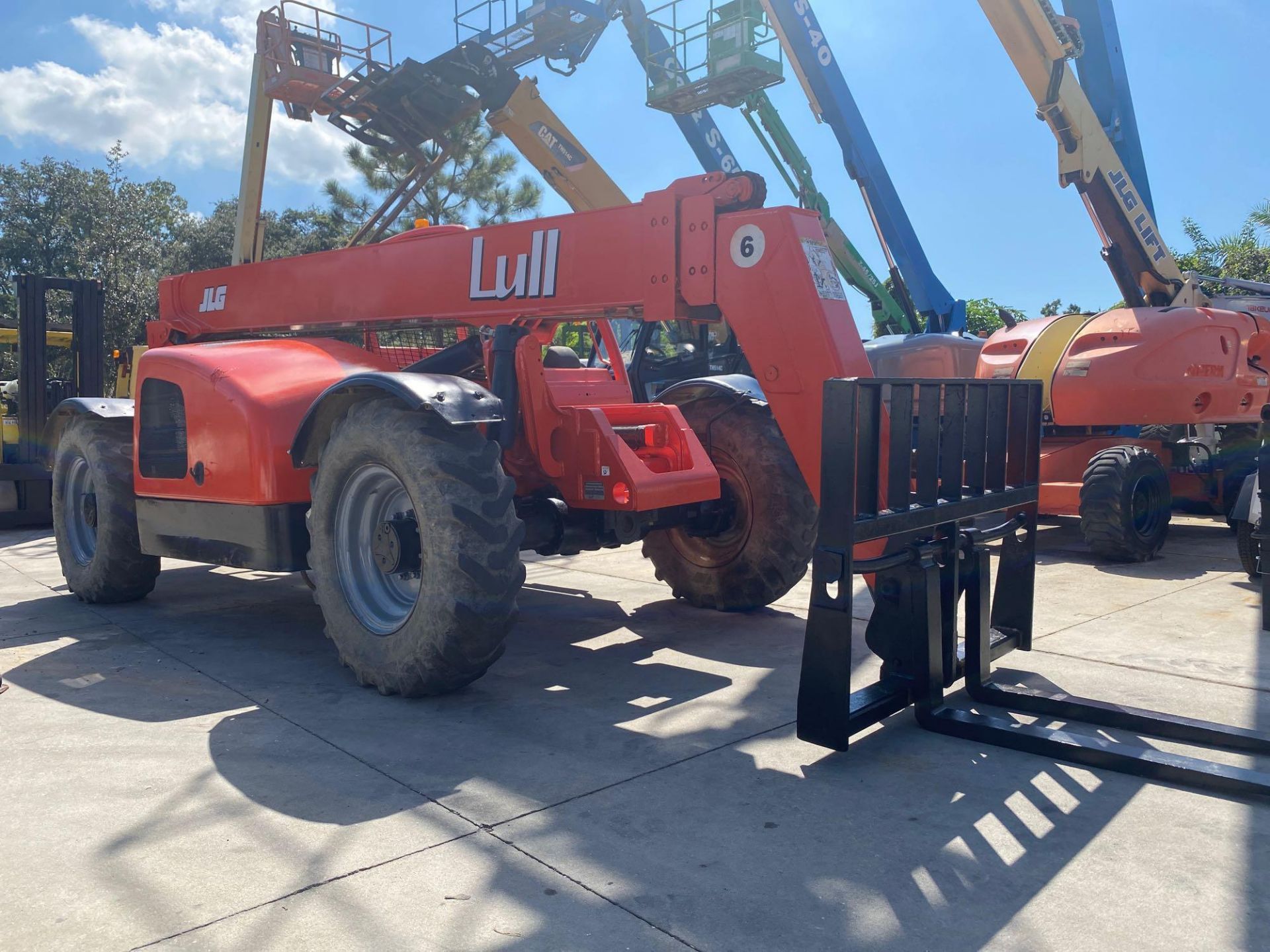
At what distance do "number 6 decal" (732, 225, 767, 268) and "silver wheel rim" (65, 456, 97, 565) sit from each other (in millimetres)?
4934

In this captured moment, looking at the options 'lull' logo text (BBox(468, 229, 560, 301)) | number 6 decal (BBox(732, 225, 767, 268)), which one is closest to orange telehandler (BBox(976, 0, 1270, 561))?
number 6 decal (BBox(732, 225, 767, 268))

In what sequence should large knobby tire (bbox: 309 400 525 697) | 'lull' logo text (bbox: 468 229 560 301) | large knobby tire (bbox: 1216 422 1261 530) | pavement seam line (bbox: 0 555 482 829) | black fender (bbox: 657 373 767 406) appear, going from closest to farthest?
pavement seam line (bbox: 0 555 482 829), large knobby tire (bbox: 309 400 525 697), 'lull' logo text (bbox: 468 229 560 301), black fender (bbox: 657 373 767 406), large knobby tire (bbox: 1216 422 1261 530)

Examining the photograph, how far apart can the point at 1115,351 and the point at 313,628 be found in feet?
22.8

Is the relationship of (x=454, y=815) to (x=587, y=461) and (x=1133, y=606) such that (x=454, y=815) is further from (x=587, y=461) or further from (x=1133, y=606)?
(x=1133, y=606)

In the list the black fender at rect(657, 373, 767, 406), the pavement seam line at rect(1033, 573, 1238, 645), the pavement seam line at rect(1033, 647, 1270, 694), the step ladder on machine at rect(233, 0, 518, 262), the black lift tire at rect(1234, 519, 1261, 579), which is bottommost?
the pavement seam line at rect(1033, 573, 1238, 645)

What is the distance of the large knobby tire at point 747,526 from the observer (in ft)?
19.4

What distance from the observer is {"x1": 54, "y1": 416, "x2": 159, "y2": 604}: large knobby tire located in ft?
21.2

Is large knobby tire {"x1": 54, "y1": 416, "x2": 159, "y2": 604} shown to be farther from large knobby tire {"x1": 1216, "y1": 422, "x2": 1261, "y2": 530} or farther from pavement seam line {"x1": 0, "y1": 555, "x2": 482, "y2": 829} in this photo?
large knobby tire {"x1": 1216, "y1": 422, "x2": 1261, "y2": 530}

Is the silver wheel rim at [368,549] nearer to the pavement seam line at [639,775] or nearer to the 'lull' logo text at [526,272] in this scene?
the 'lull' logo text at [526,272]

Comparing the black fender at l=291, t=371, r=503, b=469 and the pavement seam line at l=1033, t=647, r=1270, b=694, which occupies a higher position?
the black fender at l=291, t=371, r=503, b=469

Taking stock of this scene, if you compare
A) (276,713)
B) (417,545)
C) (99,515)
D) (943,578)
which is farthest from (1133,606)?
(99,515)

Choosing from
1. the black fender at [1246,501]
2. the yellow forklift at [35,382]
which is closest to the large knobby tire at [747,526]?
the black fender at [1246,501]

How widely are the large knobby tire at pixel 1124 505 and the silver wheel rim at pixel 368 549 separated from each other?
566cm

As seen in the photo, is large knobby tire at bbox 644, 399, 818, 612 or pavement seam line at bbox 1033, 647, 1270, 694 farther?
large knobby tire at bbox 644, 399, 818, 612
